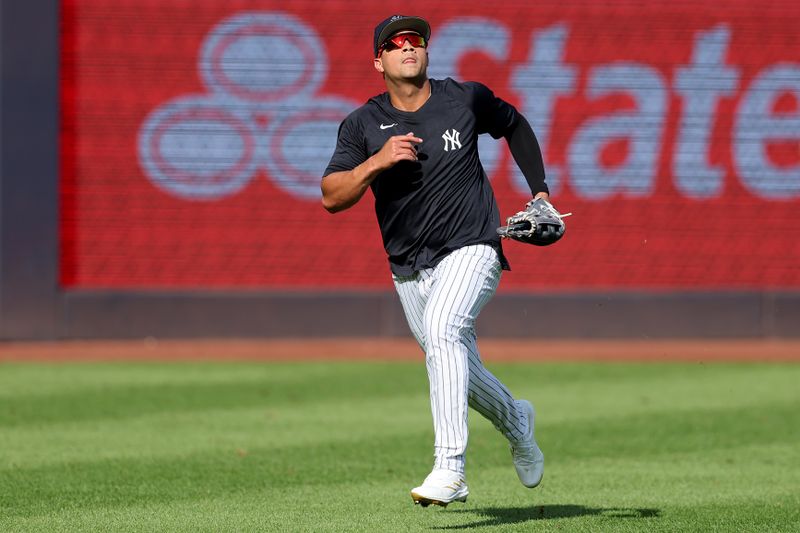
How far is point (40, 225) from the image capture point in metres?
17.3

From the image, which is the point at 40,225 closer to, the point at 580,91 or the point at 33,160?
the point at 33,160

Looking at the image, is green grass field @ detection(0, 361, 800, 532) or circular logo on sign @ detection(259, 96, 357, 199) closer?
green grass field @ detection(0, 361, 800, 532)

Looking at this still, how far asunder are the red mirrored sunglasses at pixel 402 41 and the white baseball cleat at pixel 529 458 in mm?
1806

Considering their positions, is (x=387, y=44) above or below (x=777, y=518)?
above

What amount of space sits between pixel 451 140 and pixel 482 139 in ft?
36.6

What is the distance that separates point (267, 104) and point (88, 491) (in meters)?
10.5

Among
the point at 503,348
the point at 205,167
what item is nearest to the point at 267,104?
the point at 205,167

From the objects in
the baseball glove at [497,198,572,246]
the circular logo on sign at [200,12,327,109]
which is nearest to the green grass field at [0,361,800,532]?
the baseball glove at [497,198,572,246]

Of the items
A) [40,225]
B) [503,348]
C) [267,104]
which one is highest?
[267,104]

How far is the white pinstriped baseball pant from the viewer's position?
247 inches

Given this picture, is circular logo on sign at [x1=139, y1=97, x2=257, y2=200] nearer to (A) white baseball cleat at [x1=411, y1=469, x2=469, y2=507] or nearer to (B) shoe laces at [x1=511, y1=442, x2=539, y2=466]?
(B) shoe laces at [x1=511, y1=442, x2=539, y2=466]

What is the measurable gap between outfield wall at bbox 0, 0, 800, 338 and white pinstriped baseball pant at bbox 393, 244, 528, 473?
10.5 meters

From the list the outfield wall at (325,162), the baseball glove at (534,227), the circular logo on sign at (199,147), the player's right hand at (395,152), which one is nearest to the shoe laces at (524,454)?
the baseball glove at (534,227)

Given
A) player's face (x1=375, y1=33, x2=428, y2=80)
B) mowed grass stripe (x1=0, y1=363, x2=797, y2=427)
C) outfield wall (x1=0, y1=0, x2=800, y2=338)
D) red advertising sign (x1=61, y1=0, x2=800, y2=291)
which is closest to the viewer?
player's face (x1=375, y1=33, x2=428, y2=80)
